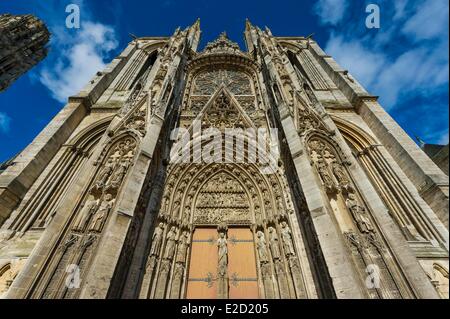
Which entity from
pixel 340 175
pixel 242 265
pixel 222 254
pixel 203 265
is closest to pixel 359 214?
pixel 340 175

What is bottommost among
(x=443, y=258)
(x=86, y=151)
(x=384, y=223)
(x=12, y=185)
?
(x=443, y=258)

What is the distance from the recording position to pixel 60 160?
7.87 metres

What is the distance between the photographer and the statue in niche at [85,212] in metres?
4.87

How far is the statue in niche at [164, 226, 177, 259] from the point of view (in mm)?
6054

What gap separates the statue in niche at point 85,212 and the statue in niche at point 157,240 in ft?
5.62

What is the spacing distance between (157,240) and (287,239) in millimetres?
3452

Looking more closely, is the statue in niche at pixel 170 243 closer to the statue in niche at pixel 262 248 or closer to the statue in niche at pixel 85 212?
the statue in niche at pixel 85 212

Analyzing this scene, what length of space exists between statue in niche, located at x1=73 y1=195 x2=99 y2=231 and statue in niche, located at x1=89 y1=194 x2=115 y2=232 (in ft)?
0.45

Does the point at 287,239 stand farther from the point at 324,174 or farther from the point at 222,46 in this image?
the point at 222,46

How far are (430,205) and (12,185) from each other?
1158 centimetres

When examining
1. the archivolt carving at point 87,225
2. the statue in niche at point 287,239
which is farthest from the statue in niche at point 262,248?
the archivolt carving at point 87,225

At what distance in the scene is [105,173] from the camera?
19.1 ft

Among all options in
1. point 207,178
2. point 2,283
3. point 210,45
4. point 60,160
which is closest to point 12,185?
point 60,160
